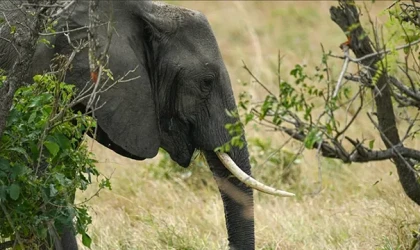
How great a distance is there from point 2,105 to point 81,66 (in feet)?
2.98

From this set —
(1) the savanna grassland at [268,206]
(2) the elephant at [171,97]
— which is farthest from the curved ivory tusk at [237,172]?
(1) the savanna grassland at [268,206]

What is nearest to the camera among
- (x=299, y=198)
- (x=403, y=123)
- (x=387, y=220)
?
(x=387, y=220)

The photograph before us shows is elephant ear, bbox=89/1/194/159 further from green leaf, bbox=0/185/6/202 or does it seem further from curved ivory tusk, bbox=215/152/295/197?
green leaf, bbox=0/185/6/202

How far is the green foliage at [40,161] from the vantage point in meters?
4.38

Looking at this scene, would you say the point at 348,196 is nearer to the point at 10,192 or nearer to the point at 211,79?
the point at 211,79

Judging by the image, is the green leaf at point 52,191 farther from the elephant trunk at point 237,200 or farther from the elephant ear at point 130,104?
the elephant trunk at point 237,200

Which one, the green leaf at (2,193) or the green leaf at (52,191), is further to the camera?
the green leaf at (52,191)

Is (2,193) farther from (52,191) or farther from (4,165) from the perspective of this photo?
(52,191)

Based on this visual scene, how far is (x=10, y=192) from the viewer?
4316mm

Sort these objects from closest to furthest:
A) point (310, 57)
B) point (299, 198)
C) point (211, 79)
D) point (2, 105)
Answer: point (2, 105), point (211, 79), point (299, 198), point (310, 57)

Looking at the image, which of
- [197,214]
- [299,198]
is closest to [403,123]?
[299,198]

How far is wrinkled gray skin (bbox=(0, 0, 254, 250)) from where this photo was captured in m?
5.29

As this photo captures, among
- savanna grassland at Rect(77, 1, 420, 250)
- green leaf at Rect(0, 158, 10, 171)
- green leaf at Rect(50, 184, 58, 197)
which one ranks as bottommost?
savanna grassland at Rect(77, 1, 420, 250)

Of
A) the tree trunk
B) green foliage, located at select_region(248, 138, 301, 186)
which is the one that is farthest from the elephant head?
green foliage, located at select_region(248, 138, 301, 186)
